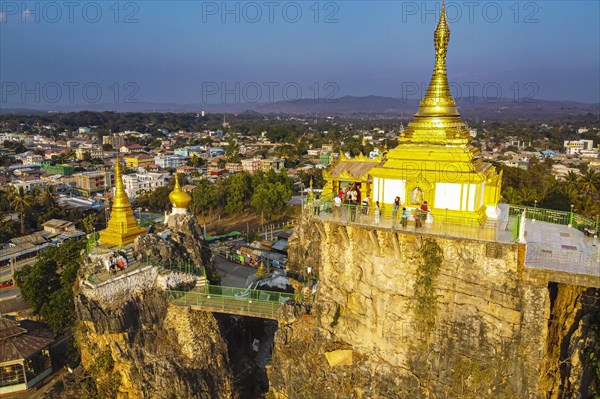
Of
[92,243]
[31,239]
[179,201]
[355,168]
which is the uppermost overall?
[355,168]

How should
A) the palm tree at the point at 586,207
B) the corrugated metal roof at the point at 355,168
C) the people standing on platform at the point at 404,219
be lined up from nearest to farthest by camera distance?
1. the people standing on platform at the point at 404,219
2. the corrugated metal roof at the point at 355,168
3. the palm tree at the point at 586,207

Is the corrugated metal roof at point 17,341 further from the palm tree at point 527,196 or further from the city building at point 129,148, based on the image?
the city building at point 129,148

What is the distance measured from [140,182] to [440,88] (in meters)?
65.1

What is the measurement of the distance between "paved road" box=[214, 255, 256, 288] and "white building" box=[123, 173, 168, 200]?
35.4m

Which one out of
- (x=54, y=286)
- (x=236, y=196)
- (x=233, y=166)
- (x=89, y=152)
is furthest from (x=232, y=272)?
(x=89, y=152)

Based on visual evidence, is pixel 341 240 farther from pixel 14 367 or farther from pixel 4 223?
pixel 4 223

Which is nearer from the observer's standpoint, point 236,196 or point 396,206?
point 396,206

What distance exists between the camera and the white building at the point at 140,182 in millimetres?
73062

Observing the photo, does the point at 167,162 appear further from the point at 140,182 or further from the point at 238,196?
the point at 238,196

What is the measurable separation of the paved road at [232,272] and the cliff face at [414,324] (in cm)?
1659

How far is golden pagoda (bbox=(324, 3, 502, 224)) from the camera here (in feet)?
55.5

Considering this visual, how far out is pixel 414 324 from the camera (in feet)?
55.9

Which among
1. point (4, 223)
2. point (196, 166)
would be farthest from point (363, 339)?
point (196, 166)

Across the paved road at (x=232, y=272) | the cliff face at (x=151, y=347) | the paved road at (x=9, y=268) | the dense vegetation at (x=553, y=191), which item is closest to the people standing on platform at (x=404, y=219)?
the cliff face at (x=151, y=347)
